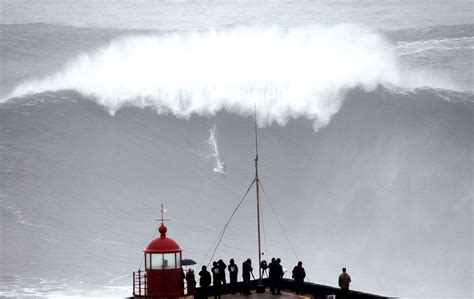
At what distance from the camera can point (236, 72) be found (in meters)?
50.7

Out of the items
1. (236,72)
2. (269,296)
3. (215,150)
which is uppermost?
(236,72)

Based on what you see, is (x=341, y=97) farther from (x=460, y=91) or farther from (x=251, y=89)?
(x=460, y=91)

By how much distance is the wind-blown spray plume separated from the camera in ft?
133

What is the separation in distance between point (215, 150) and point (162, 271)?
65.9 ft

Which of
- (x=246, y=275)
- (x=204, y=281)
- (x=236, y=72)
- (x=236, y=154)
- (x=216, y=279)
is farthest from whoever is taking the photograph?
(x=236, y=72)

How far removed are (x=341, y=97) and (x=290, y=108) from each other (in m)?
2.30

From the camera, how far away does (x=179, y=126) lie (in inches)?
1732

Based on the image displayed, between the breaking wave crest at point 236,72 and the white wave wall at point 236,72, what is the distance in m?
0.04

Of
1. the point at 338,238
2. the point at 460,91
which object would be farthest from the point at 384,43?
the point at 338,238

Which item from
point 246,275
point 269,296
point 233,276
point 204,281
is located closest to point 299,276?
point 269,296

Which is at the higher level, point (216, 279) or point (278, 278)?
point (278, 278)

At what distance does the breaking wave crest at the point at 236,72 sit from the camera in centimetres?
4644

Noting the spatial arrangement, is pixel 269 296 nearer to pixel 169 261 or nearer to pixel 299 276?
pixel 299 276

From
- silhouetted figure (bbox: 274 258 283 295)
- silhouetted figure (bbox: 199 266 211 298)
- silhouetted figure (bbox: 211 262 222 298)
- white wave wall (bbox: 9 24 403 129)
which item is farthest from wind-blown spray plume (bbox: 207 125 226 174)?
silhouetted figure (bbox: 199 266 211 298)
